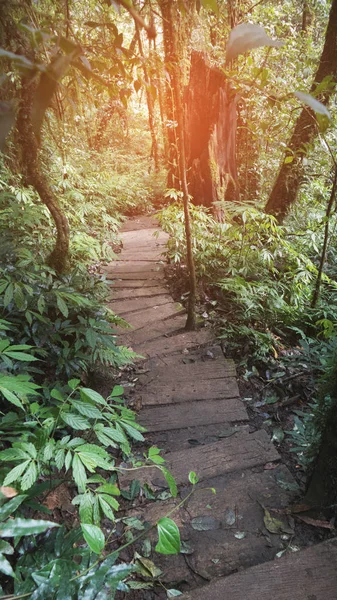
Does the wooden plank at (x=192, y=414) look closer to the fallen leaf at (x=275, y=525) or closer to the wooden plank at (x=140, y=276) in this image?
the fallen leaf at (x=275, y=525)

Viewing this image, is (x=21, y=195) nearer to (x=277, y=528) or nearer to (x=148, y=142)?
(x=277, y=528)

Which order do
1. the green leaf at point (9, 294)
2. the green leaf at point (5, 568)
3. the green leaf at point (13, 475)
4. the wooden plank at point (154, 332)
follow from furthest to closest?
the wooden plank at point (154, 332) → the green leaf at point (9, 294) → the green leaf at point (13, 475) → the green leaf at point (5, 568)

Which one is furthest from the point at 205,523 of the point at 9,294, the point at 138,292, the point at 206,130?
the point at 206,130

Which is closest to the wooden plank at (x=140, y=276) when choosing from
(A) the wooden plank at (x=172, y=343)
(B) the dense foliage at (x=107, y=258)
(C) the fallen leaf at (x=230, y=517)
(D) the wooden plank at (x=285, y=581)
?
(B) the dense foliage at (x=107, y=258)

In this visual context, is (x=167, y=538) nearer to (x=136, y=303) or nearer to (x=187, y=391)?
(x=187, y=391)

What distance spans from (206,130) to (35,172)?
3662 millimetres

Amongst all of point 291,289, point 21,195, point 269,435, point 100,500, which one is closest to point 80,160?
point 21,195

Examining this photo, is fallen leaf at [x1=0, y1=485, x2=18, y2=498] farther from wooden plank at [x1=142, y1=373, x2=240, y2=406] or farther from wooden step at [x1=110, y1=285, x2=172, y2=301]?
wooden step at [x1=110, y1=285, x2=172, y2=301]

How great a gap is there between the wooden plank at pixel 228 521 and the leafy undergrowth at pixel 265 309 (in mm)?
281

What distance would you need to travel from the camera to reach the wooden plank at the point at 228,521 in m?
1.75

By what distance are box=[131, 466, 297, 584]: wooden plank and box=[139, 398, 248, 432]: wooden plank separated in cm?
58

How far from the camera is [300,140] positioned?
4895mm

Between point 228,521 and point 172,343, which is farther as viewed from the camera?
point 172,343

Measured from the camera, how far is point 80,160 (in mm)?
8406
